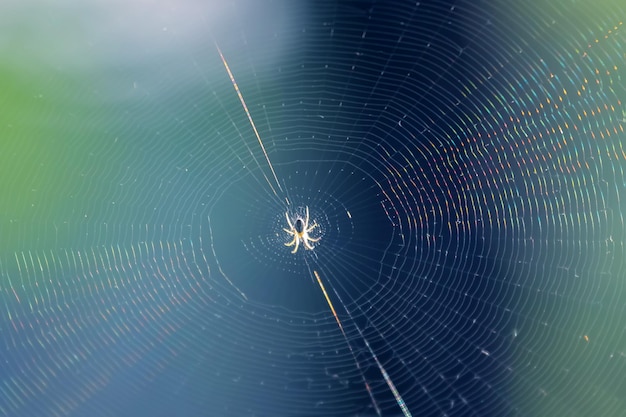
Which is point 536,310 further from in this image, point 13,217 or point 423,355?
point 13,217

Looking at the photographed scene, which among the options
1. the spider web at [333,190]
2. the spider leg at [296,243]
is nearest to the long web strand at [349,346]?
the spider web at [333,190]

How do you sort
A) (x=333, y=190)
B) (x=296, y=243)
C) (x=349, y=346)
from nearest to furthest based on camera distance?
(x=349, y=346) → (x=333, y=190) → (x=296, y=243)

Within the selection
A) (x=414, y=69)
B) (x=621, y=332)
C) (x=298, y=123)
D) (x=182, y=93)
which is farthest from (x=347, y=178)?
(x=621, y=332)

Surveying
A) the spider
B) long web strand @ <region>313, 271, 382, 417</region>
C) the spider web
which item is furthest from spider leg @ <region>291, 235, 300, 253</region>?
the spider web

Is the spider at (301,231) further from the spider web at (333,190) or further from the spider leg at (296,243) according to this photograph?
the spider web at (333,190)

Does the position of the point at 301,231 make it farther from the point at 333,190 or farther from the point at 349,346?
the point at 349,346

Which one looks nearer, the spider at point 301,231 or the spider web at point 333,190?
the spider web at point 333,190

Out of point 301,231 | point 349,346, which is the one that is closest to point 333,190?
point 301,231
